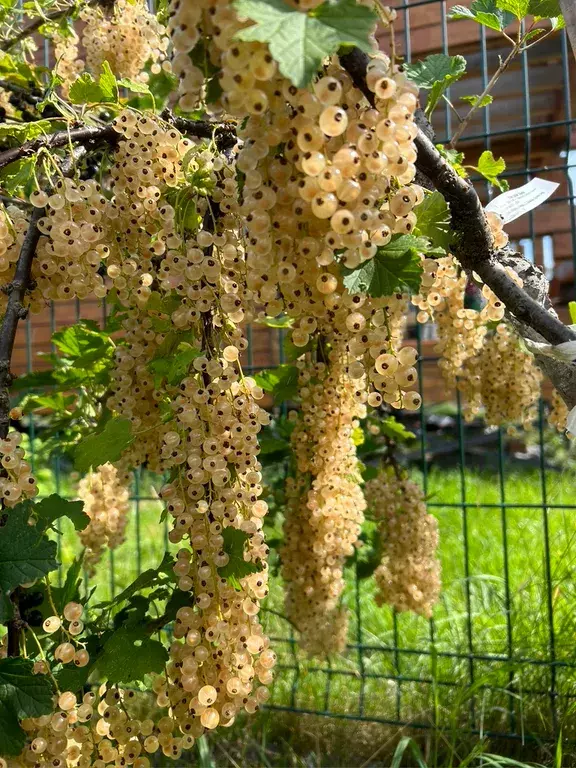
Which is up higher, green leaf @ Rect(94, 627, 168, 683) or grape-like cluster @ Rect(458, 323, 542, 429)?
grape-like cluster @ Rect(458, 323, 542, 429)

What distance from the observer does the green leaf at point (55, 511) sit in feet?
2.50

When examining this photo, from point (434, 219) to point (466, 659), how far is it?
1.57 metres

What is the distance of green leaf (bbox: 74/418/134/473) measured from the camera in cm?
92

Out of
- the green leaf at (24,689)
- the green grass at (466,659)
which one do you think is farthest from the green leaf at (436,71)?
the green grass at (466,659)

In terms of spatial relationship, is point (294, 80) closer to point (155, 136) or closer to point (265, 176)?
point (265, 176)

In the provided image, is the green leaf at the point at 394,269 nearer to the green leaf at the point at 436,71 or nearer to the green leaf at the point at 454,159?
the green leaf at the point at 436,71

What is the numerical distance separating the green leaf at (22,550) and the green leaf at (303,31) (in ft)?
1.61

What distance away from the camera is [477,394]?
178 centimetres

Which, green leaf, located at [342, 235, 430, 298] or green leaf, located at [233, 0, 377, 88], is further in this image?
green leaf, located at [342, 235, 430, 298]

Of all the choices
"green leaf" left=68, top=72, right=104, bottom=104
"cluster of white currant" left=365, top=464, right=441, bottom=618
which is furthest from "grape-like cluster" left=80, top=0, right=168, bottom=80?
"cluster of white currant" left=365, top=464, right=441, bottom=618

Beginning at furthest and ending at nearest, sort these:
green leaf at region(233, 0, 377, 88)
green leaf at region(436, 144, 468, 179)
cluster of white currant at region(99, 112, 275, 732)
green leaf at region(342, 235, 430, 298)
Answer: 1. green leaf at region(436, 144, 468, 179)
2. cluster of white currant at region(99, 112, 275, 732)
3. green leaf at region(342, 235, 430, 298)
4. green leaf at region(233, 0, 377, 88)

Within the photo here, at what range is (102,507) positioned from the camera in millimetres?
1763

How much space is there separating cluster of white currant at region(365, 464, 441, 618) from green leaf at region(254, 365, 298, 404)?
358mm

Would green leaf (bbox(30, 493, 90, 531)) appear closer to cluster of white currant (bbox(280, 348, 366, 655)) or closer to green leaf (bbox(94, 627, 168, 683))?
green leaf (bbox(94, 627, 168, 683))
